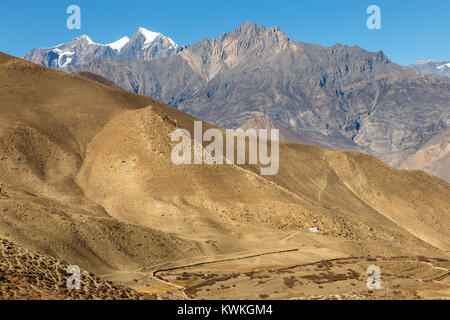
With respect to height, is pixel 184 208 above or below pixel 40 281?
Answer: above

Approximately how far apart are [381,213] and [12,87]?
68429 millimetres

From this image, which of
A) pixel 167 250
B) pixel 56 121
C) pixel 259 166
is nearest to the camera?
pixel 167 250

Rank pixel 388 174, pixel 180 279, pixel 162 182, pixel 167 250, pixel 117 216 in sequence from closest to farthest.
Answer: pixel 180 279
pixel 167 250
pixel 117 216
pixel 162 182
pixel 388 174

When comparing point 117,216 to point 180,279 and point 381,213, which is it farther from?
point 381,213

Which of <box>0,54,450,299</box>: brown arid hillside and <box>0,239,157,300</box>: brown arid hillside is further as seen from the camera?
<box>0,54,450,299</box>: brown arid hillside

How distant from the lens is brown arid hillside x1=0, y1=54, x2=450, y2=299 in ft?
140

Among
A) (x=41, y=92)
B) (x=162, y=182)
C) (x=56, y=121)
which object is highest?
(x=41, y=92)

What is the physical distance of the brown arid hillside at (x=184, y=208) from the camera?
1682 inches

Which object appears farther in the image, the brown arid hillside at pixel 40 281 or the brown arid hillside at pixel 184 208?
the brown arid hillside at pixel 184 208

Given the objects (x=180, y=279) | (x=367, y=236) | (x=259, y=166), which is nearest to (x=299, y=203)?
(x=367, y=236)

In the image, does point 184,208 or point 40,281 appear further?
point 184,208

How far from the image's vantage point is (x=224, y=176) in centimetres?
7394

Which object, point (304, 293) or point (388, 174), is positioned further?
point (388, 174)

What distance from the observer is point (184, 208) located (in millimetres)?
65562
